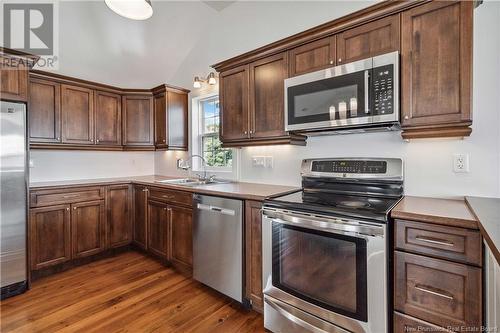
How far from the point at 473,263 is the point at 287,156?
1587 millimetres

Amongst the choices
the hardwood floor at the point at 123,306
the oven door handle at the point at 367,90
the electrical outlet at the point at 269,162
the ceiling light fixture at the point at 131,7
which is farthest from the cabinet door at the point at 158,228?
the oven door handle at the point at 367,90

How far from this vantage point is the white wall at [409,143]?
152cm

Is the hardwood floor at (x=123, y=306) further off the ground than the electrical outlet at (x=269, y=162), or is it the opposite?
the electrical outlet at (x=269, y=162)

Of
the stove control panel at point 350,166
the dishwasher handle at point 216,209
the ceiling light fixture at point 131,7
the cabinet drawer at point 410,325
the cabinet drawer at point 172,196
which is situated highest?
the ceiling light fixture at point 131,7

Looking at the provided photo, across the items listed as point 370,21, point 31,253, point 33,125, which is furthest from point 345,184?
point 33,125

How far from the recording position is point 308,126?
193cm

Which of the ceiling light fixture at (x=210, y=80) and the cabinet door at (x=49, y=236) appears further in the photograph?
the ceiling light fixture at (x=210, y=80)

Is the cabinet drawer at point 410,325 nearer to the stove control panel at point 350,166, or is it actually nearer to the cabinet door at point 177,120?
the stove control panel at point 350,166

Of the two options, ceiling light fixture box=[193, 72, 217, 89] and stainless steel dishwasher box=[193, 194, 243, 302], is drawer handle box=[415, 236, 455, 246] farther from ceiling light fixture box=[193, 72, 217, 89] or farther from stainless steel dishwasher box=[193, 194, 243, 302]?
ceiling light fixture box=[193, 72, 217, 89]

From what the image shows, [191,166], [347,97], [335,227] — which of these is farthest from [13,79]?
[335,227]

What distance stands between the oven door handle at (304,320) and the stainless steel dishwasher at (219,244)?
0.39 metres

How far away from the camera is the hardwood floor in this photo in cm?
185

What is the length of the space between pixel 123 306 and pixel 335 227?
6.32 ft

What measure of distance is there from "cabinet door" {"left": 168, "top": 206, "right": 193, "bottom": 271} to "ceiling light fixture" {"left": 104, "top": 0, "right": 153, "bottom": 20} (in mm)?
1750
